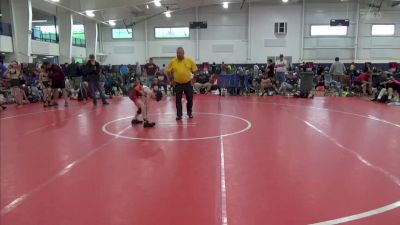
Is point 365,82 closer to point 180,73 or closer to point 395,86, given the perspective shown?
point 395,86

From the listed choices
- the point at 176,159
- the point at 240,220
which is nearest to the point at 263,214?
the point at 240,220

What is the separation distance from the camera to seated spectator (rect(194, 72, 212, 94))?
57.5 ft


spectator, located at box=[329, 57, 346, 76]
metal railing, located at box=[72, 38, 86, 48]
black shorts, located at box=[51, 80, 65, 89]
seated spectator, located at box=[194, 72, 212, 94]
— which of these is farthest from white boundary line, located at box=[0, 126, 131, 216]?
metal railing, located at box=[72, 38, 86, 48]

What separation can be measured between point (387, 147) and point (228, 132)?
115 inches

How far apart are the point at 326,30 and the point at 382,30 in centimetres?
455

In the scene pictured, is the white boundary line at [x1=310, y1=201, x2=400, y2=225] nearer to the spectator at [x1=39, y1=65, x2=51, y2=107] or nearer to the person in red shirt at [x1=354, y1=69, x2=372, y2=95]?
the spectator at [x1=39, y1=65, x2=51, y2=107]

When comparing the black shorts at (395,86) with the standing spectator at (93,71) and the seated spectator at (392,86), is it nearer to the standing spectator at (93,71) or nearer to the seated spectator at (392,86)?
the seated spectator at (392,86)

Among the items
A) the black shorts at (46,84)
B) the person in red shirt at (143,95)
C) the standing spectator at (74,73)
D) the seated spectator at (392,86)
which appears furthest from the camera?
the standing spectator at (74,73)

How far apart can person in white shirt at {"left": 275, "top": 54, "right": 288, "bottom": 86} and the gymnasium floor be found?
25.4 ft

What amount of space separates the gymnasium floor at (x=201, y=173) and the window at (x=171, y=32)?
79.5 ft

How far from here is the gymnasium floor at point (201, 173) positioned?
338 cm

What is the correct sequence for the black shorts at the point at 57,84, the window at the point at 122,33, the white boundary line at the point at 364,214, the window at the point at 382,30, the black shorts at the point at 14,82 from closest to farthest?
the white boundary line at the point at 364,214
the black shorts at the point at 57,84
the black shorts at the point at 14,82
the window at the point at 382,30
the window at the point at 122,33

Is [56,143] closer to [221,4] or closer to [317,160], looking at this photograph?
[317,160]

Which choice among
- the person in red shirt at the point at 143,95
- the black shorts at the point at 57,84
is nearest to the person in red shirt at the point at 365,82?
the person in red shirt at the point at 143,95
